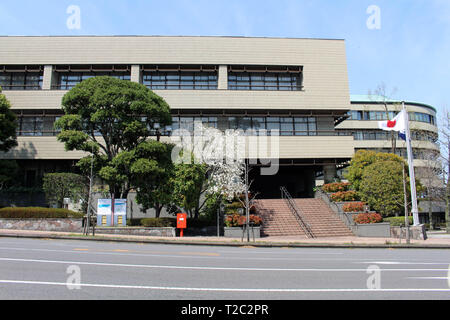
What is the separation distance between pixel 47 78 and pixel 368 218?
3191 cm

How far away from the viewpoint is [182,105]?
31391 mm

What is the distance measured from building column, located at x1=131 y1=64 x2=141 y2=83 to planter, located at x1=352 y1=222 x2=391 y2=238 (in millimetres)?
24294

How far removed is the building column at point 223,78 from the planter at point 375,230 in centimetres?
1847

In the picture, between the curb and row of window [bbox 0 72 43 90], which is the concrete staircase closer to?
the curb

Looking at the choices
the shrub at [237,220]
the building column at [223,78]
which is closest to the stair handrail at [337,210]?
the shrub at [237,220]

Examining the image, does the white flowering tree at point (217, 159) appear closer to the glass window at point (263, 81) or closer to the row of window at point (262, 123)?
the row of window at point (262, 123)

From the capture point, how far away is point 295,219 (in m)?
24.9

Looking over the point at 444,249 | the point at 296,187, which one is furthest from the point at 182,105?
the point at 444,249

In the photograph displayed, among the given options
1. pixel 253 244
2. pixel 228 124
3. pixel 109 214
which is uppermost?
pixel 228 124

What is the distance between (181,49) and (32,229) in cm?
2141

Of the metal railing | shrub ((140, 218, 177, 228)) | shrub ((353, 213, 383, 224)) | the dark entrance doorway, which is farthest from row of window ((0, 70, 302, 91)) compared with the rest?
shrub ((140, 218, 177, 228))

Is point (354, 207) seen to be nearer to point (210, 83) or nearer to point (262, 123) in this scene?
point (262, 123)

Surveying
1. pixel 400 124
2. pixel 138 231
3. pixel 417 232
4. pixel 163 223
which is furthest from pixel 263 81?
pixel 138 231
